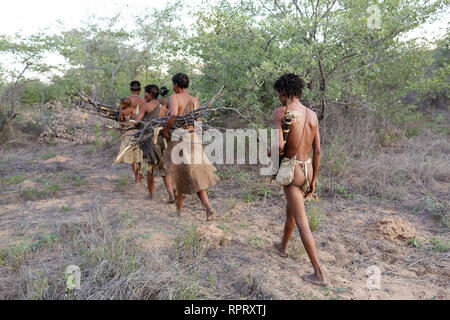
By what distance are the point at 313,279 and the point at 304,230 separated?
398mm

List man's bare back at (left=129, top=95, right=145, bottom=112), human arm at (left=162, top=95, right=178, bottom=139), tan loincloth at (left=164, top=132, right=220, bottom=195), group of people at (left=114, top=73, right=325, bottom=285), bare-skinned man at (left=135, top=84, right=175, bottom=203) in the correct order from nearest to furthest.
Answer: group of people at (left=114, top=73, right=325, bottom=285) < human arm at (left=162, top=95, right=178, bottom=139) < tan loincloth at (left=164, top=132, right=220, bottom=195) < bare-skinned man at (left=135, top=84, right=175, bottom=203) < man's bare back at (left=129, top=95, right=145, bottom=112)

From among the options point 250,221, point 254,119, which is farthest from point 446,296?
point 254,119

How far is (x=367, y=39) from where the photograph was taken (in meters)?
5.41

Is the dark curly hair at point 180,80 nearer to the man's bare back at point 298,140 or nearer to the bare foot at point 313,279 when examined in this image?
the man's bare back at point 298,140

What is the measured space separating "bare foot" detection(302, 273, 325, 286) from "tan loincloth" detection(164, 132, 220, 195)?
1.78 meters

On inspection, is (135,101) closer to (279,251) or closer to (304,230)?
(279,251)

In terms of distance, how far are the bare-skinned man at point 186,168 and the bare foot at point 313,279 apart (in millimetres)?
1591

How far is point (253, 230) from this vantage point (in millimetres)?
3689

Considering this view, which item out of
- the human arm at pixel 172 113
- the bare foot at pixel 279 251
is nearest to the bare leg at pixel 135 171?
the human arm at pixel 172 113

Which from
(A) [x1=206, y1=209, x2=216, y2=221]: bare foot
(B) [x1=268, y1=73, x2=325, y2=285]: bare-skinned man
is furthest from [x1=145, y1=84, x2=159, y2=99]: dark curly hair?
(B) [x1=268, y1=73, x2=325, y2=285]: bare-skinned man

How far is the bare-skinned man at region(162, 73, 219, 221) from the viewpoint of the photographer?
396 cm

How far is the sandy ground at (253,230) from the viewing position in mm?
2561

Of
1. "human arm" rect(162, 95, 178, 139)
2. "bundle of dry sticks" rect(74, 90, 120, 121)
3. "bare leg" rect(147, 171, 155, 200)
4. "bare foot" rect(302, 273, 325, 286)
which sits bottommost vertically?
"bare foot" rect(302, 273, 325, 286)

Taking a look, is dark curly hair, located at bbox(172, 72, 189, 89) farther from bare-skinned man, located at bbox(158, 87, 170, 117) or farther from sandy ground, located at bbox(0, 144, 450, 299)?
sandy ground, located at bbox(0, 144, 450, 299)
